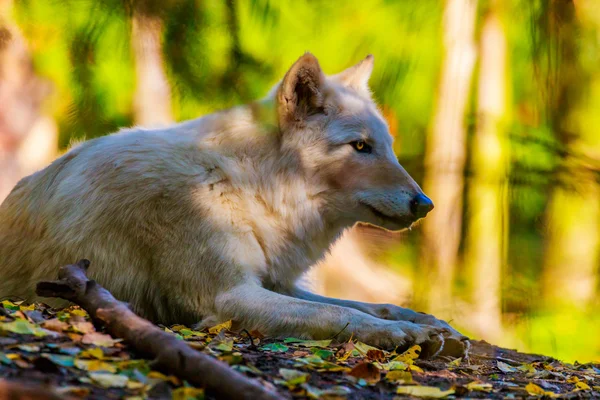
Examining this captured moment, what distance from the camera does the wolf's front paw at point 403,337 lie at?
349 cm

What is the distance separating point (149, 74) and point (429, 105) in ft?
11.4

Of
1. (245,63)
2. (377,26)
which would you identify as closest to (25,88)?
(245,63)

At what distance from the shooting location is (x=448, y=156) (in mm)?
9078

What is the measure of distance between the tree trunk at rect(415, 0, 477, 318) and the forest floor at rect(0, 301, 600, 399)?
4742mm

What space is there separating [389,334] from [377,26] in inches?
201

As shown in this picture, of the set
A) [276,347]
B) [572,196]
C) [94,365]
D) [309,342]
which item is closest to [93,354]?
[94,365]

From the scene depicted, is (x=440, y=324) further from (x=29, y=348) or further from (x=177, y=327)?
→ (x=29, y=348)

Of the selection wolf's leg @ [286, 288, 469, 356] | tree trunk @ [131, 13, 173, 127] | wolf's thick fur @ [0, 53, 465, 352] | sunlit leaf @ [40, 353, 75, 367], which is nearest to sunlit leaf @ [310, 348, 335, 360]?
wolf's thick fur @ [0, 53, 465, 352]

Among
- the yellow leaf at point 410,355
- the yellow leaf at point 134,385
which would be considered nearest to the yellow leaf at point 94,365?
the yellow leaf at point 134,385

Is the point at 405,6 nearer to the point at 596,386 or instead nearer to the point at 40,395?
the point at 596,386

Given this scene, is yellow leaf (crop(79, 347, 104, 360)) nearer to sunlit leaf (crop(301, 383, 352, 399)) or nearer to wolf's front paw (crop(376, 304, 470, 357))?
sunlit leaf (crop(301, 383, 352, 399))

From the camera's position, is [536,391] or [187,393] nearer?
[187,393]

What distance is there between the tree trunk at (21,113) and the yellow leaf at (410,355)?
570 centimetres

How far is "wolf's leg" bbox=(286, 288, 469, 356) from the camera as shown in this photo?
3.66 metres
